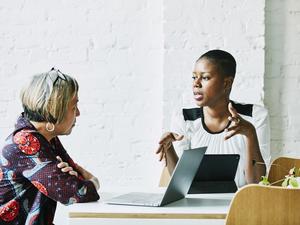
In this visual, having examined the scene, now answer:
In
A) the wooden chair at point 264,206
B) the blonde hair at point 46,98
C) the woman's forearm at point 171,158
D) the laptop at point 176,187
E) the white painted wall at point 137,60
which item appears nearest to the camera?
the wooden chair at point 264,206

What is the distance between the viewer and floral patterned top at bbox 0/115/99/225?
1957 mm

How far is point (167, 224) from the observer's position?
5.93 feet

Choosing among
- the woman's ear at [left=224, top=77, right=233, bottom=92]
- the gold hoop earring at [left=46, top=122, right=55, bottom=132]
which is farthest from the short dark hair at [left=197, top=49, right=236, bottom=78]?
the gold hoop earring at [left=46, top=122, right=55, bottom=132]

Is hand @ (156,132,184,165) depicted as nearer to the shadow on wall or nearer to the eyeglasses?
the eyeglasses

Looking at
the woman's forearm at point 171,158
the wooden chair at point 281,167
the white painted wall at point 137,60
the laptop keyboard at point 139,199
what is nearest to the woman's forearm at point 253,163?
the wooden chair at point 281,167

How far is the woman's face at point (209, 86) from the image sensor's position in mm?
2895

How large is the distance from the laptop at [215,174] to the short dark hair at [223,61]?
2.43 ft

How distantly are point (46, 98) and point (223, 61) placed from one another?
113 cm

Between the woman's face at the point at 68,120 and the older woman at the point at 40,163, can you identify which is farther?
the woman's face at the point at 68,120

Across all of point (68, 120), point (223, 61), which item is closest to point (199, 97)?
point (223, 61)

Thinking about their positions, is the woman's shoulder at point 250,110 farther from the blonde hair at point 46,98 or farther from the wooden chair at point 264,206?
the wooden chair at point 264,206

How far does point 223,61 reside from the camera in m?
2.98

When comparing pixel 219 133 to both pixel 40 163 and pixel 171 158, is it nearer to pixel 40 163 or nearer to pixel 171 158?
pixel 171 158

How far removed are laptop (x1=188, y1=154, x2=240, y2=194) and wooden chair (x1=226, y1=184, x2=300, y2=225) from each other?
0.55 m
